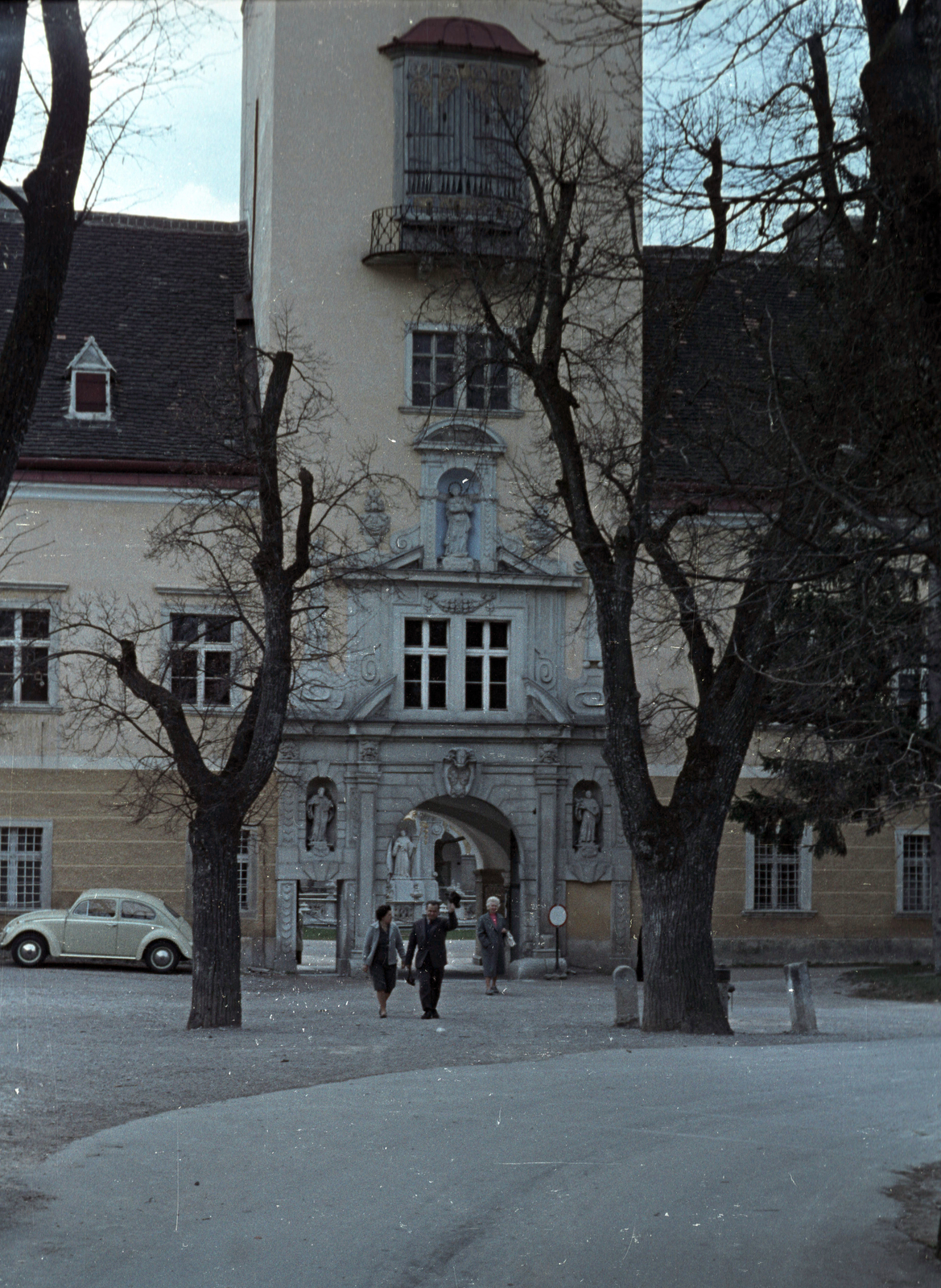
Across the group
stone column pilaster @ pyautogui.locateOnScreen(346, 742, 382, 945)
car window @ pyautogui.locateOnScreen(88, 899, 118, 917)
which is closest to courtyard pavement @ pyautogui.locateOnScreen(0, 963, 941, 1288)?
car window @ pyautogui.locateOnScreen(88, 899, 118, 917)

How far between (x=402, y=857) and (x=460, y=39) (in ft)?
92.3

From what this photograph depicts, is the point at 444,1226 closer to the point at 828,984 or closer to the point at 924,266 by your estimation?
the point at 924,266

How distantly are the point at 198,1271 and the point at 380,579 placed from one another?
2624 centimetres

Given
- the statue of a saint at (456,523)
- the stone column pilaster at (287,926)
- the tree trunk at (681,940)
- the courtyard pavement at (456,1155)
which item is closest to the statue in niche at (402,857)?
the stone column pilaster at (287,926)

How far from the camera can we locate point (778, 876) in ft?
124

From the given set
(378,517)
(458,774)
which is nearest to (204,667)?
(378,517)

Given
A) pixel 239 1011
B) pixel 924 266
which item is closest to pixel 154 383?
pixel 239 1011

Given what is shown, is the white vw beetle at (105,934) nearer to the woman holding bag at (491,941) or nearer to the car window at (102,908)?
the car window at (102,908)

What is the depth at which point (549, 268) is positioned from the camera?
19.2 meters

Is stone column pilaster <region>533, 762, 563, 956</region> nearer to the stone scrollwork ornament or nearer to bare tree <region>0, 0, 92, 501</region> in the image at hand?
the stone scrollwork ornament

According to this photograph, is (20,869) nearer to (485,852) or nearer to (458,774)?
(458,774)

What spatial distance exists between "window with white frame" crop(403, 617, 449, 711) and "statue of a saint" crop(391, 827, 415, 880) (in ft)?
62.8

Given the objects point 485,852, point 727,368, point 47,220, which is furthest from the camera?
point 485,852

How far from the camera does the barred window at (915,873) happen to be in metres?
38.2
